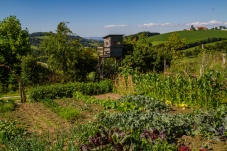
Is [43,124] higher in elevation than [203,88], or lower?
lower

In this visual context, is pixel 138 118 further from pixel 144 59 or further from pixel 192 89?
pixel 144 59

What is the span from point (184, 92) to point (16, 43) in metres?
20.4

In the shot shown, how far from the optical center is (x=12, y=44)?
91.9 feet

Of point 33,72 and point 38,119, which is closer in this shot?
A: point 38,119

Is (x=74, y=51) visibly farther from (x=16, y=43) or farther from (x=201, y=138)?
(x=201, y=138)

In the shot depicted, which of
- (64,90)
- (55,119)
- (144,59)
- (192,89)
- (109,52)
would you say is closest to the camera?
(55,119)

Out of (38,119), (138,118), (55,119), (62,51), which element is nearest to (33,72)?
(62,51)

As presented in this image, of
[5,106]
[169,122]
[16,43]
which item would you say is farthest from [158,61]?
[169,122]

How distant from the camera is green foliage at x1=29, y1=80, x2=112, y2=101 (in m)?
15.6

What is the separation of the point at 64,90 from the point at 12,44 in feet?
46.0

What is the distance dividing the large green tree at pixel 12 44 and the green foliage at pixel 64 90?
9.03 m

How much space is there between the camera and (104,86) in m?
17.9

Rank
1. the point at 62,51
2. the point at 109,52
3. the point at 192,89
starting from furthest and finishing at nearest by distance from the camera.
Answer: the point at 109,52 → the point at 62,51 → the point at 192,89

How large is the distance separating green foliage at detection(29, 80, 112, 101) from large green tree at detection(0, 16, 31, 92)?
29.6 ft
